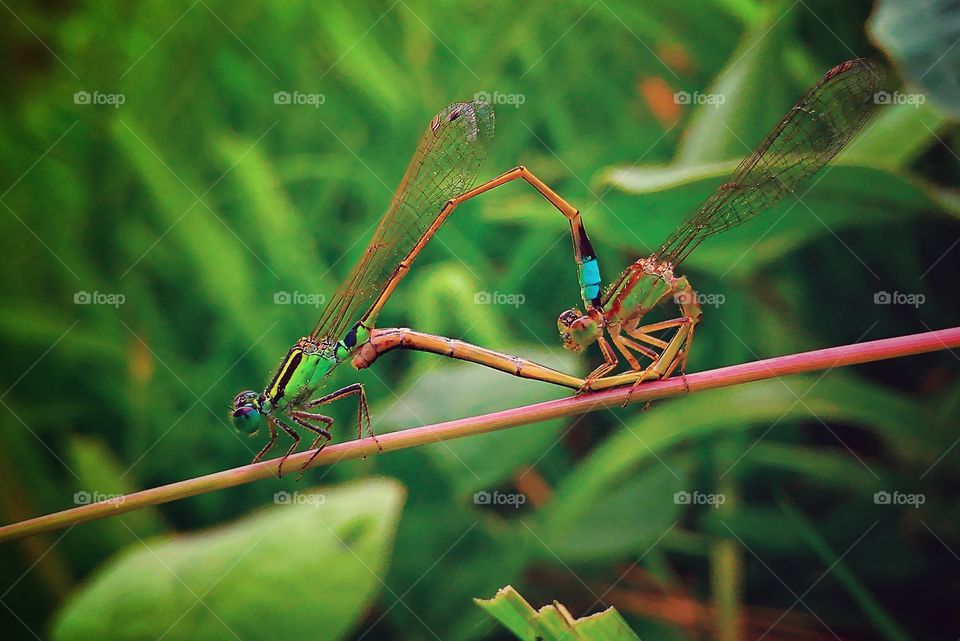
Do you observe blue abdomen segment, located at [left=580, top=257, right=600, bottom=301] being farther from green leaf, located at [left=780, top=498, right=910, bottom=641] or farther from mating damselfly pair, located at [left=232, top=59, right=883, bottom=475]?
green leaf, located at [left=780, top=498, right=910, bottom=641]

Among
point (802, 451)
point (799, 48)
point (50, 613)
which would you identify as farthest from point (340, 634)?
point (799, 48)

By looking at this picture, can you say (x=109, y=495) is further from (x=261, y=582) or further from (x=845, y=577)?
(x=845, y=577)

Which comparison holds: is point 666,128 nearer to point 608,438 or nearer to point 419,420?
point 608,438

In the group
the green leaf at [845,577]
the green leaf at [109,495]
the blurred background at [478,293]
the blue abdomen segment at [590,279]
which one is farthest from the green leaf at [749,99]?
the green leaf at [109,495]

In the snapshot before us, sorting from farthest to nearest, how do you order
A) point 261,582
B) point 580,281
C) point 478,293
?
1. point 478,293
2. point 580,281
3. point 261,582

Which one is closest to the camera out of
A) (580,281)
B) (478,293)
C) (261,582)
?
(261,582)

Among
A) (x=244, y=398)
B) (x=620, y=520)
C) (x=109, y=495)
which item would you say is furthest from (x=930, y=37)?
(x=109, y=495)

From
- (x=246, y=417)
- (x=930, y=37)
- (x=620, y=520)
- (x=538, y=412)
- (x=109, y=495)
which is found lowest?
(x=109, y=495)

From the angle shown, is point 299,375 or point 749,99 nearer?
point 299,375
